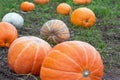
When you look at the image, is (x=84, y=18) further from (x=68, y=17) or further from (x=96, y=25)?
(x=68, y=17)

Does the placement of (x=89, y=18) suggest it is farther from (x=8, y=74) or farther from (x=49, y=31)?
(x=8, y=74)

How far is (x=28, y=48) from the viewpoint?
16.1ft

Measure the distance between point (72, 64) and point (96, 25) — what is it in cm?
395

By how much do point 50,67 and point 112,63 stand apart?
1.59m

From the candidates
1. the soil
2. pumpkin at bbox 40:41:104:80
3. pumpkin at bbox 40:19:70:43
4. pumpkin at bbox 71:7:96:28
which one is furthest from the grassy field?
pumpkin at bbox 40:41:104:80

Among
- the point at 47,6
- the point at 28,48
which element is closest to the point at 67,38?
the point at 28,48

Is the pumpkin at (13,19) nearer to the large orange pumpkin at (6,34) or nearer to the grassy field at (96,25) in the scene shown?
the grassy field at (96,25)

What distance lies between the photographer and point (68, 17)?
8.94m

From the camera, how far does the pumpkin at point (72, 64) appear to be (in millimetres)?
4367

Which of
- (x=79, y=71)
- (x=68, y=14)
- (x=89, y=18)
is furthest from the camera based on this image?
(x=68, y=14)

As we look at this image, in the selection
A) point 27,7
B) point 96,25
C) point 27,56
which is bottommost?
point 96,25

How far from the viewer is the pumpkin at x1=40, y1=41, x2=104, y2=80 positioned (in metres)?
4.37

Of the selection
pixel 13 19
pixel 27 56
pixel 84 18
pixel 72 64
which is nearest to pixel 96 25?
pixel 84 18

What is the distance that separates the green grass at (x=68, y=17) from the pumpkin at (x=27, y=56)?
160 centimetres
